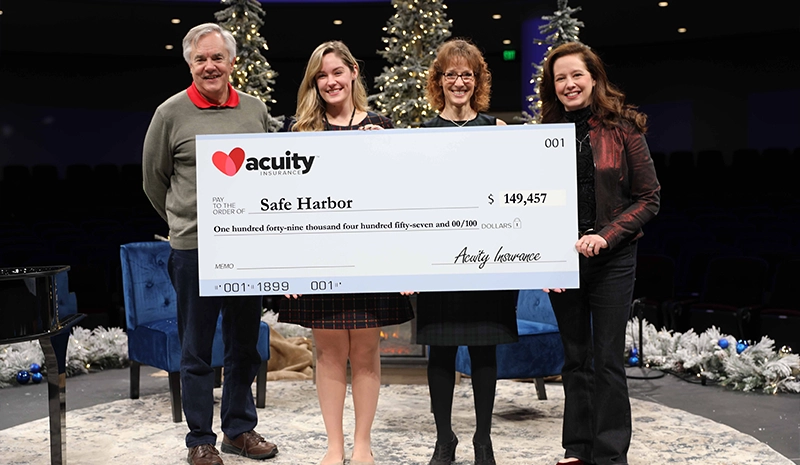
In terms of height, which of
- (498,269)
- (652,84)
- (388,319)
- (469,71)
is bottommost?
(388,319)

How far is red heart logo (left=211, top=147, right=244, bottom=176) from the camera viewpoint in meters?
2.95

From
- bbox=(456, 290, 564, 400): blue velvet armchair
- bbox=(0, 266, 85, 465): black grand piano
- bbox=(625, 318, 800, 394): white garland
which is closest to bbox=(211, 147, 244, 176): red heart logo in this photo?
bbox=(0, 266, 85, 465): black grand piano

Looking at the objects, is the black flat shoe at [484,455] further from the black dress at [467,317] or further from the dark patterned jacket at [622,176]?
the dark patterned jacket at [622,176]

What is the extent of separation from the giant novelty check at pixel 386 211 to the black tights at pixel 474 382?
13.4 inches

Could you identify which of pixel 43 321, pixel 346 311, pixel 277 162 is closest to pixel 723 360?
pixel 346 311

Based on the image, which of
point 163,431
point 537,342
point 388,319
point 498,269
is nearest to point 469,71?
point 498,269

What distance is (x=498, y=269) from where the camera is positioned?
2.93m

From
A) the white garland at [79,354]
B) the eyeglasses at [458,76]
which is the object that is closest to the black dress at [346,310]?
the eyeglasses at [458,76]

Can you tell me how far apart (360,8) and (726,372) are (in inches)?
358

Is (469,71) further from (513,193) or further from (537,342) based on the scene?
(537,342)

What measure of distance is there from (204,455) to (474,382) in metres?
1.21

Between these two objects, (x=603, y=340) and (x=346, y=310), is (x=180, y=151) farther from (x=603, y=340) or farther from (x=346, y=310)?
(x=603, y=340)

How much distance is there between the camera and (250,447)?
3436 millimetres

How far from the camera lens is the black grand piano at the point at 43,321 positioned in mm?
2734
